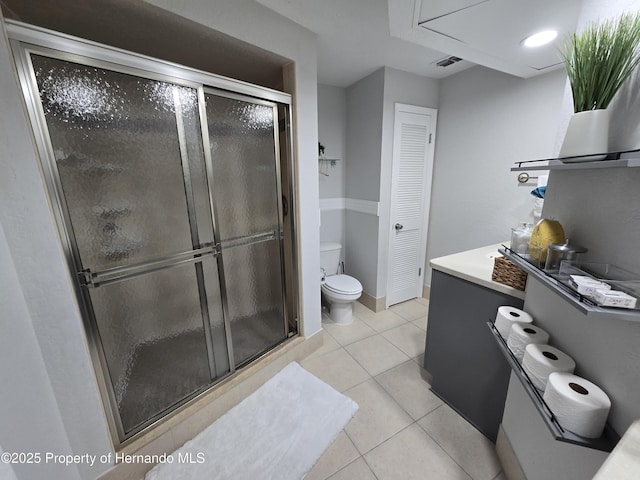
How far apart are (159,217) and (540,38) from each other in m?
2.25

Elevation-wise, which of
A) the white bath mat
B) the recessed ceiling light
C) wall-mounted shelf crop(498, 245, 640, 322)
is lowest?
the white bath mat

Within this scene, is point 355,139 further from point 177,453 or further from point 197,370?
point 177,453

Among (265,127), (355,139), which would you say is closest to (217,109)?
(265,127)

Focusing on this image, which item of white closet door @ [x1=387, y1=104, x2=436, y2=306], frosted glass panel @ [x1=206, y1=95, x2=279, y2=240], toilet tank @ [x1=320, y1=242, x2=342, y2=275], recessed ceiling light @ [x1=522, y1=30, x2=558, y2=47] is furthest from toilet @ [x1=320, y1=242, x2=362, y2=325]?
recessed ceiling light @ [x1=522, y1=30, x2=558, y2=47]

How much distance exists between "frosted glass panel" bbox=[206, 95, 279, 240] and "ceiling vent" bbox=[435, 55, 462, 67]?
60.0 inches

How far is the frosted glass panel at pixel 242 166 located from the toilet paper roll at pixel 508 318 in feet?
4.61

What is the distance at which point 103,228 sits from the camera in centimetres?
113

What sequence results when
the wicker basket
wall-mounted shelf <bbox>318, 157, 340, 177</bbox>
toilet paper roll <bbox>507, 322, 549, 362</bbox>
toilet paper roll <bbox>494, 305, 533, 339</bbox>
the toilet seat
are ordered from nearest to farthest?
toilet paper roll <bbox>507, 322, 549, 362</bbox>, toilet paper roll <bbox>494, 305, 533, 339</bbox>, the wicker basket, the toilet seat, wall-mounted shelf <bbox>318, 157, 340, 177</bbox>

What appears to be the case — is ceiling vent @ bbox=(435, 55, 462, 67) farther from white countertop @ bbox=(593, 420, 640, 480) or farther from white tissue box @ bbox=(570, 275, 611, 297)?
white countertop @ bbox=(593, 420, 640, 480)

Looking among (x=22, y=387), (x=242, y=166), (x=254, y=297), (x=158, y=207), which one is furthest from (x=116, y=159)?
(x=254, y=297)

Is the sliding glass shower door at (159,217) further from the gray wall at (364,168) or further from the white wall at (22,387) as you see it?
the gray wall at (364,168)

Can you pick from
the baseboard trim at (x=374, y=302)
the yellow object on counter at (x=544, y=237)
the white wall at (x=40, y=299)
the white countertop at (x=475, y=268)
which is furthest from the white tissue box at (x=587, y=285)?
the baseboard trim at (x=374, y=302)

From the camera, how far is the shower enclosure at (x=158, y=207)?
0.99 metres

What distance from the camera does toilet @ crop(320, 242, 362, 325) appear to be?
7.69 feet
